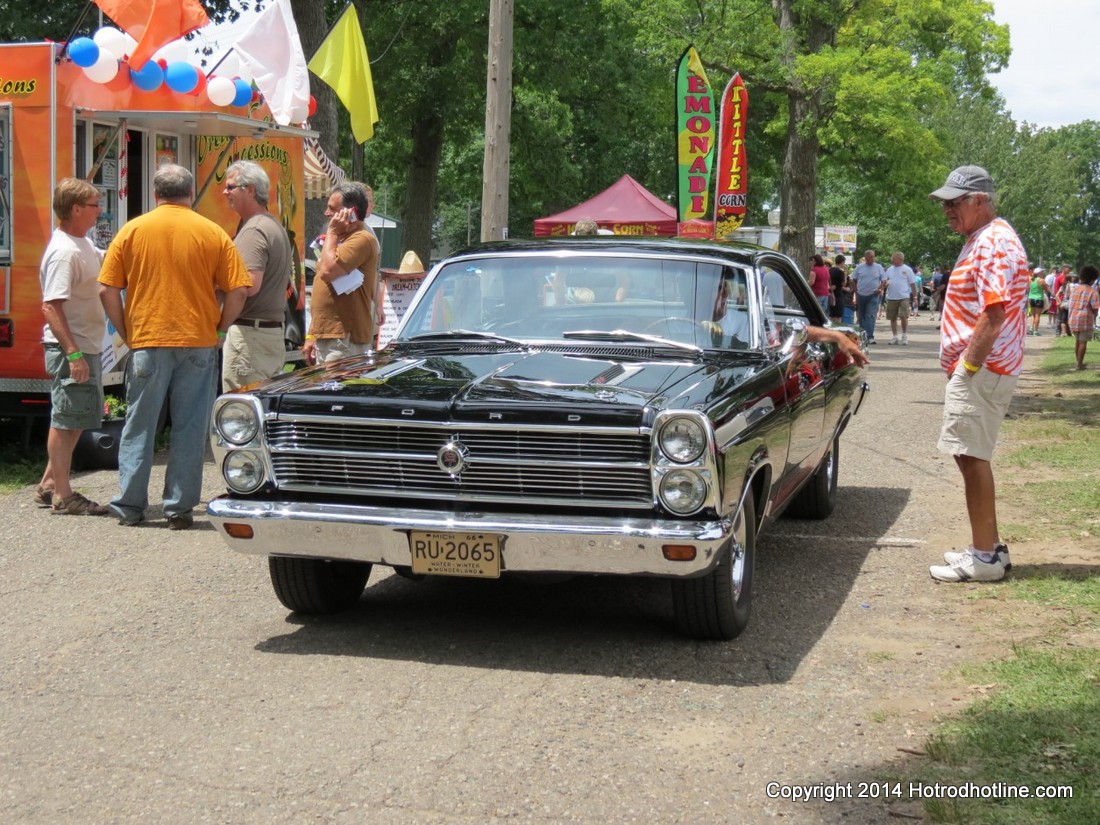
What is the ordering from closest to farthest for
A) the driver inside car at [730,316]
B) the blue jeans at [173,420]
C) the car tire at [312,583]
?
1. the car tire at [312,583]
2. the driver inside car at [730,316]
3. the blue jeans at [173,420]

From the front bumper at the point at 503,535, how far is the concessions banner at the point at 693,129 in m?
13.9

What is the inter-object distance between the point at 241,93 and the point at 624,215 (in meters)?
16.6

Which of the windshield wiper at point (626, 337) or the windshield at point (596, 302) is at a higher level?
the windshield at point (596, 302)

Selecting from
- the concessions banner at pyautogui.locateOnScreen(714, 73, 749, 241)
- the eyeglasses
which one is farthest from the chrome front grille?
the concessions banner at pyautogui.locateOnScreen(714, 73, 749, 241)

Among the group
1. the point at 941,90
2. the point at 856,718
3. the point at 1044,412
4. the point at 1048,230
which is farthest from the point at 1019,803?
the point at 1048,230

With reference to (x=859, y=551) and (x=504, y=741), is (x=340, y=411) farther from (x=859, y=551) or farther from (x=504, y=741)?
(x=859, y=551)

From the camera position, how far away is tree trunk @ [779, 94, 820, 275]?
26.6 metres

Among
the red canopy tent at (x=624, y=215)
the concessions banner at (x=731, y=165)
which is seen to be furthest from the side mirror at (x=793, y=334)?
the red canopy tent at (x=624, y=215)

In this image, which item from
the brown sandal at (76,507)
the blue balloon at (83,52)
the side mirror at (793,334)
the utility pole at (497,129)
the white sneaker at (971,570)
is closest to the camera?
the side mirror at (793,334)

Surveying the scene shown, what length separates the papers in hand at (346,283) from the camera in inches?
337

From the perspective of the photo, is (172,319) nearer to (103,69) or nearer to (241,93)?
(103,69)

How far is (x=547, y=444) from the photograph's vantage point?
512 cm

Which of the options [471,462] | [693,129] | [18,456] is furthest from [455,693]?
[693,129]

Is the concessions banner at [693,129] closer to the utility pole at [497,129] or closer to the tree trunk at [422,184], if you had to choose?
the utility pole at [497,129]
